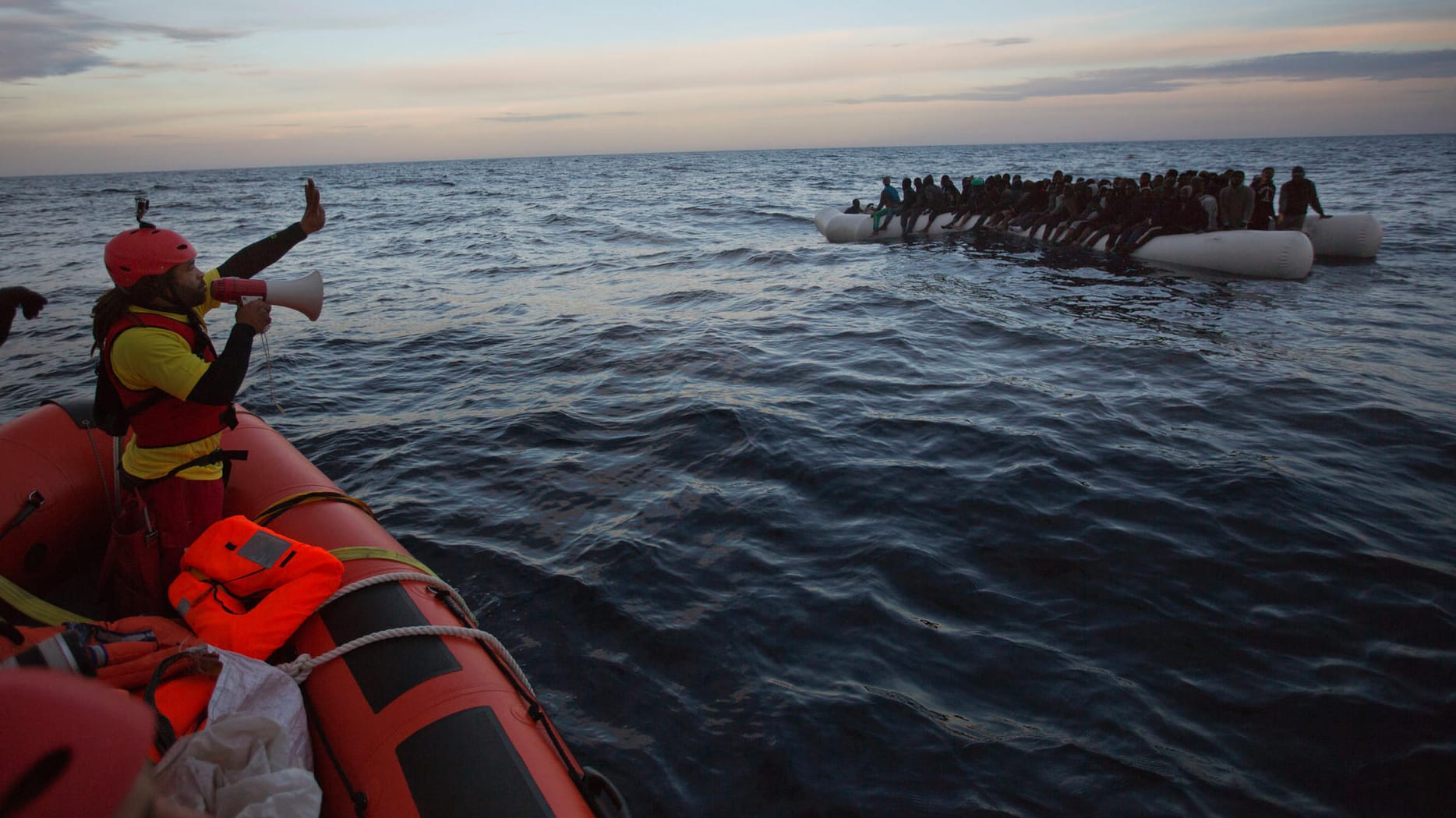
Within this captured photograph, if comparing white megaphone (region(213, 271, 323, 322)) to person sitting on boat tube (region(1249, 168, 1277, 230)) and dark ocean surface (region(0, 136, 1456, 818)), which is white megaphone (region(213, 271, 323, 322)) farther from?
person sitting on boat tube (region(1249, 168, 1277, 230))

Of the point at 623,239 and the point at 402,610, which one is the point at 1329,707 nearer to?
the point at 402,610

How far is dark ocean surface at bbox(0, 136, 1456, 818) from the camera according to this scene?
11.8 feet

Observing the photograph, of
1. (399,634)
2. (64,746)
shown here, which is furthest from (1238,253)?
(64,746)

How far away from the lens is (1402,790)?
334 centimetres

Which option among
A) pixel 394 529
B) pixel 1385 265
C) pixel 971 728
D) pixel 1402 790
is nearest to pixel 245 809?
pixel 971 728

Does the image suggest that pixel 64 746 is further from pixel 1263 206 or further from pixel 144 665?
pixel 1263 206

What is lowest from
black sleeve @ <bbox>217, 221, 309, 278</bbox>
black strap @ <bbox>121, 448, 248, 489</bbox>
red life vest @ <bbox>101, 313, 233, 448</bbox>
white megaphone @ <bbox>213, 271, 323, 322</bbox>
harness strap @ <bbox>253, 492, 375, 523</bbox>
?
harness strap @ <bbox>253, 492, 375, 523</bbox>

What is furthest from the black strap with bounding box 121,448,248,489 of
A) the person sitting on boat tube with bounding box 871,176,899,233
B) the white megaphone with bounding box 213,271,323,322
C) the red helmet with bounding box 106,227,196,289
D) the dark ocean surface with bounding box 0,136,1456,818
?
the person sitting on boat tube with bounding box 871,176,899,233

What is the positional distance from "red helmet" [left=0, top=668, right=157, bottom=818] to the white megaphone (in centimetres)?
294

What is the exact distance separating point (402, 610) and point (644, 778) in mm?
1381

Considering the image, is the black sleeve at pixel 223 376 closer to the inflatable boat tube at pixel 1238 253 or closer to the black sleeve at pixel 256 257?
the black sleeve at pixel 256 257

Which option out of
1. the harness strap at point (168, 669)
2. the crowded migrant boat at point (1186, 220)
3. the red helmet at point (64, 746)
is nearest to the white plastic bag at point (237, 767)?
the harness strap at point (168, 669)

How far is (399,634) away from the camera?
2.90 metres

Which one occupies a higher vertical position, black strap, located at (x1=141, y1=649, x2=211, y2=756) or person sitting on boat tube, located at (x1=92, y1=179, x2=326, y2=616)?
person sitting on boat tube, located at (x1=92, y1=179, x2=326, y2=616)
